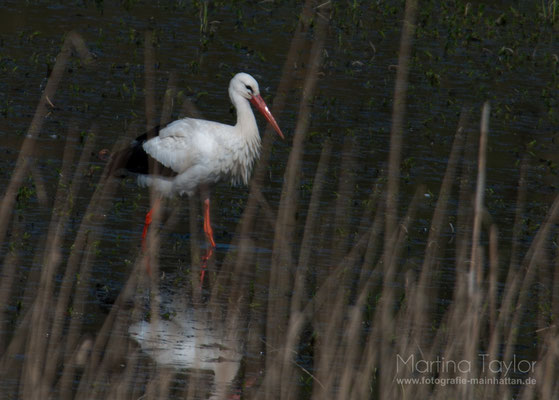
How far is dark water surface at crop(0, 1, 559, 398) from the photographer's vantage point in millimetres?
9094

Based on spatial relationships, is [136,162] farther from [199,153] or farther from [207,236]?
[207,236]

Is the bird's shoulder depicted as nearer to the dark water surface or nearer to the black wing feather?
the black wing feather

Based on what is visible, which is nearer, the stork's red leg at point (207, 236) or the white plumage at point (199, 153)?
the stork's red leg at point (207, 236)

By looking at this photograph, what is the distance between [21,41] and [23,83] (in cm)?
176

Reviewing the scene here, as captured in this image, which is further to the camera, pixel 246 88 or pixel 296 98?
pixel 296 98

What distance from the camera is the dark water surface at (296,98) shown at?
909 centimetres

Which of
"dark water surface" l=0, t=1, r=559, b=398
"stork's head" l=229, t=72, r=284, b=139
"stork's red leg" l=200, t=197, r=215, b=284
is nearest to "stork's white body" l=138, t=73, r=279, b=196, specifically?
"stork's head" l=229, t=72, r=284, b=139

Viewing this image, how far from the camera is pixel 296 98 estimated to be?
526 inches

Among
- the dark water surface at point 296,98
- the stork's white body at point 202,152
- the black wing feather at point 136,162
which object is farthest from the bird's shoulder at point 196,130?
the dark water surface at point 296,98

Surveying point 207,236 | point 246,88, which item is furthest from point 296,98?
point 207,236

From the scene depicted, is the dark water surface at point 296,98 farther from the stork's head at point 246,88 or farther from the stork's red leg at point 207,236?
the stork's head at point 246,88

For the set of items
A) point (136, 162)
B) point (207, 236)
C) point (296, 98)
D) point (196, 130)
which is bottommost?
point (207, 236)

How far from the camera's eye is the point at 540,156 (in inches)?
479

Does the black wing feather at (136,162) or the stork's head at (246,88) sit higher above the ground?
the stork's head at (246,88)
